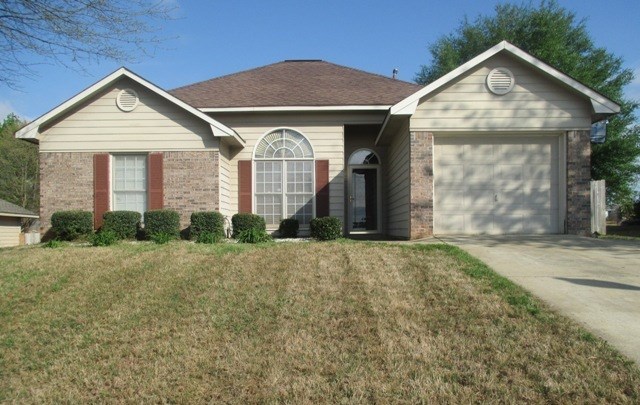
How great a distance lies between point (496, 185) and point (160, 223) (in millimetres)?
8208

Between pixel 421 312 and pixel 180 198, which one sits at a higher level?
pixel 180 198

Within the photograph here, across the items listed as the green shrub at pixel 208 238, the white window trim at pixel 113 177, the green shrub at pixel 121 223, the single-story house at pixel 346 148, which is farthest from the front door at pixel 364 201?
the green shrub at pixel 121 223

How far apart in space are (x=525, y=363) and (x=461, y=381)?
656mm

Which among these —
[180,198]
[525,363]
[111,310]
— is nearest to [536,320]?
[525,363]

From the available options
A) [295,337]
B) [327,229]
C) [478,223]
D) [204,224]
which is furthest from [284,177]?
[295,337]

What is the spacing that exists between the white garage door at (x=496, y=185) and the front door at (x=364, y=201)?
4553 millimetres

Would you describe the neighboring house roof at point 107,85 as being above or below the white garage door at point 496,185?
above

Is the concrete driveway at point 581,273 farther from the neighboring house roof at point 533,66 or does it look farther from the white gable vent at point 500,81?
the white gable vent at point 500,81

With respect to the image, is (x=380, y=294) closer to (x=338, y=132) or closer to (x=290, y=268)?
(x=290, y=268)

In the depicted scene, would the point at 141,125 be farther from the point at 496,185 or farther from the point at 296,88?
the point at 496,185

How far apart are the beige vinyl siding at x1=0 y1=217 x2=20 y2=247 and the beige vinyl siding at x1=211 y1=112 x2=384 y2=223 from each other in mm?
18326

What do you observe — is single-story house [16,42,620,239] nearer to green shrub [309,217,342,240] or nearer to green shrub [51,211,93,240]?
green shrub [51,211,93,240]

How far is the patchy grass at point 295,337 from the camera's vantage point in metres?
4.43

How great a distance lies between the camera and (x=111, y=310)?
22.0 feet
